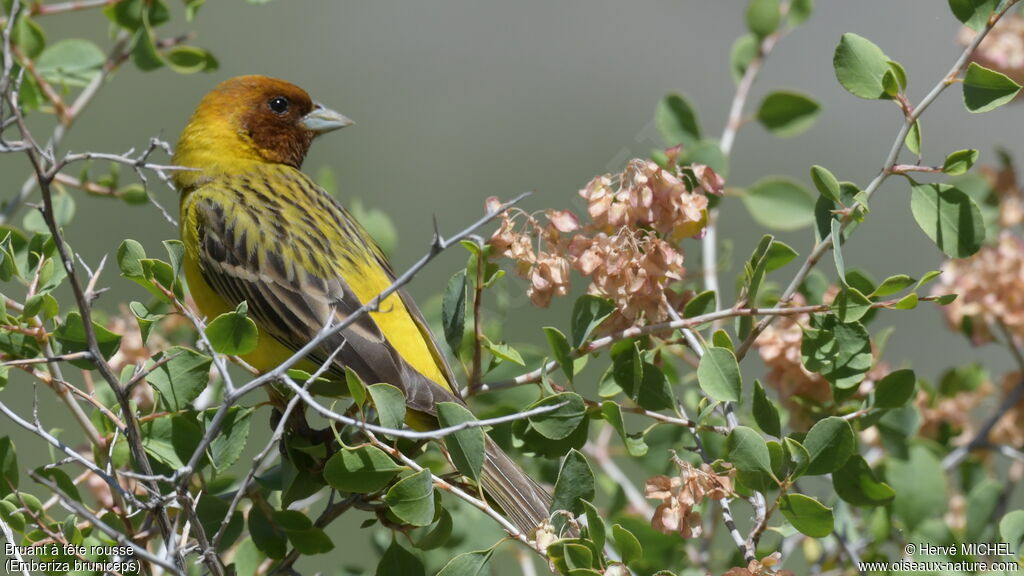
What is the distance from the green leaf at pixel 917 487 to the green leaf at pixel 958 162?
31.7 inches

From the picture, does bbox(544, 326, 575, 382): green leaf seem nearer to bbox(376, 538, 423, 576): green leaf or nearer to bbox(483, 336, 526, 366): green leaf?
bbox(483, 336, 526, 366): green leaf

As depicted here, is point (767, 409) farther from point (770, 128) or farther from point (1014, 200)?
point (1014, 200)

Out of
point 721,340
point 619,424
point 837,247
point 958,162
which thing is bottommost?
point 619,424

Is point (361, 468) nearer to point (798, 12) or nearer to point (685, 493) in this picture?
point (685, 493)

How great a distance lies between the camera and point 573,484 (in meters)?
2.06

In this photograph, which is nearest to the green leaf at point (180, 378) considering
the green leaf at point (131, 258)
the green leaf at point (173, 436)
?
the green leaf at point (173, 436)

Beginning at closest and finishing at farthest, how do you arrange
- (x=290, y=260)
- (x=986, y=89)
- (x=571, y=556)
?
(x=571, y=556), (x=986, y=89), (x=290, y=260)

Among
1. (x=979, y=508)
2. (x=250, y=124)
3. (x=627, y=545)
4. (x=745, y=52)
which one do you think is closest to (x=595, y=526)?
(x=627, y=545)

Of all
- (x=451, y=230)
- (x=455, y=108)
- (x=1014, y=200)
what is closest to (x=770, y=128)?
(x=1014, y=200)

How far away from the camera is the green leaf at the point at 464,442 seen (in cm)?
205

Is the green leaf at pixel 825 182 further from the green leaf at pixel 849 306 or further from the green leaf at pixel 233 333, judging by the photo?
the green leaf at pixel 233 333

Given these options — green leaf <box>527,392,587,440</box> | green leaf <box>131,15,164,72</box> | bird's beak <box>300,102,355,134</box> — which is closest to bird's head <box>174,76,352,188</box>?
bird's beak <box>300,102,355,134</box>

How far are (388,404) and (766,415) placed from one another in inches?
27.6

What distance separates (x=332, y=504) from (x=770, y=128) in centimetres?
157
